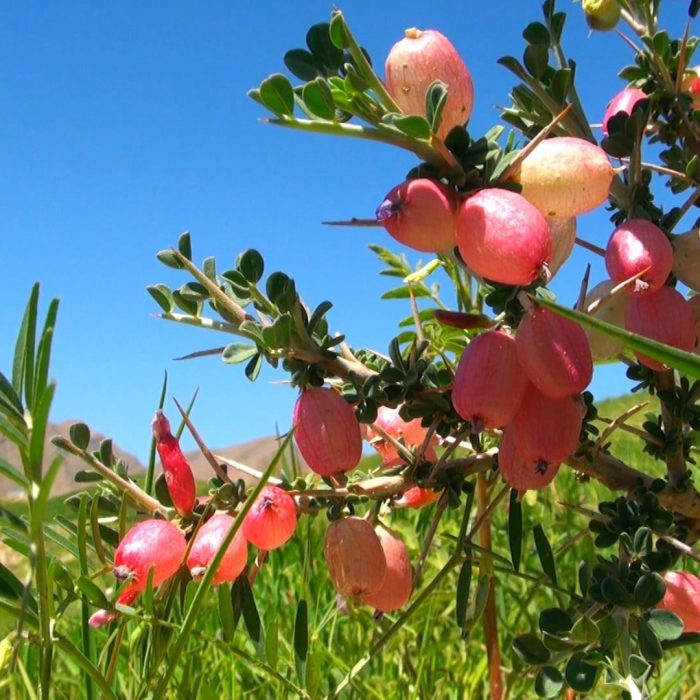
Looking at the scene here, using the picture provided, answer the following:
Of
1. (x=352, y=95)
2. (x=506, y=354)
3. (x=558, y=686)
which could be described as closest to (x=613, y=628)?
(x=558, y=686)

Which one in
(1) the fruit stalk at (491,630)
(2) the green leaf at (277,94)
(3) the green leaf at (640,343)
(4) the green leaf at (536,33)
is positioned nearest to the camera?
(3) the green leaf at (640,343)

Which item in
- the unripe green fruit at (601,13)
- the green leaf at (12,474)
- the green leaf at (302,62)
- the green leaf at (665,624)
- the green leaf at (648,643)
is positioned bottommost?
the green leaf at (648,643)

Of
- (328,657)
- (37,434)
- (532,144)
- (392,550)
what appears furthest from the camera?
(328,657)

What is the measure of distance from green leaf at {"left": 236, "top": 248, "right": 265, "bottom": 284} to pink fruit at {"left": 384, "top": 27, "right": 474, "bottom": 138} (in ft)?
0.36

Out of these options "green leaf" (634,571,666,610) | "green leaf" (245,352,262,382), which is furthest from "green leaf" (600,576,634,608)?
"green leaf" (245,352,262,382)

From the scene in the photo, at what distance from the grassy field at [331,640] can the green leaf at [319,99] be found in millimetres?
→ 242

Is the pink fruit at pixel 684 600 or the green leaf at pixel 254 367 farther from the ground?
the green leaf at pixel 254 367

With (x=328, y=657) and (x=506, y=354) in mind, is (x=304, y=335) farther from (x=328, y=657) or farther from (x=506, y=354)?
(x=328, y=657)

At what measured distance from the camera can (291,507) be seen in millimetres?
470

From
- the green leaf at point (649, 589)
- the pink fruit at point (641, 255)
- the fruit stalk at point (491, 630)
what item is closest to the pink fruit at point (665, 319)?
the pink fruit at point (641, 255)

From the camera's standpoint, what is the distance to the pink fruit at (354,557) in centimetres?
46

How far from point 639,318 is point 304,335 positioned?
0.57 ft

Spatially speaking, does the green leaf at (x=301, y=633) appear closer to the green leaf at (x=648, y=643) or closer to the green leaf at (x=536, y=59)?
the green leaf at (x=648, y=643)

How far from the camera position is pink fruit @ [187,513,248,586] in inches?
17.4
